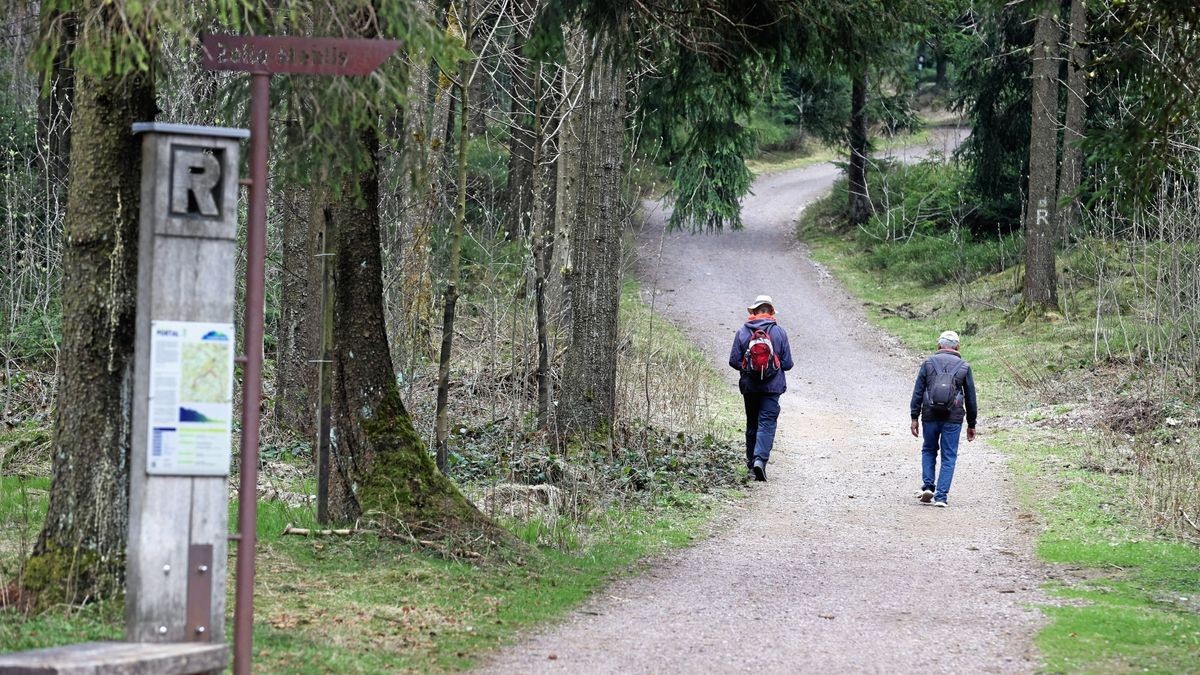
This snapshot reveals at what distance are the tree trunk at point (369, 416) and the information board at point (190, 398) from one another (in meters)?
3.66

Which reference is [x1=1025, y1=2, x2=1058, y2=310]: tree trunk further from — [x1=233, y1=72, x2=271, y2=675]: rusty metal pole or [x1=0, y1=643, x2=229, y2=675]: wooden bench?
[x1=0, y1=643, x2=229, y2=675]: wooden bench

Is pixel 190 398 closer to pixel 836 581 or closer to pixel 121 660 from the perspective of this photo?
pixel 121 660

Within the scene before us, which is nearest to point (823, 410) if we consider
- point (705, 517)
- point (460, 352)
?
point (460, 352)

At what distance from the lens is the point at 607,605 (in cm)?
824

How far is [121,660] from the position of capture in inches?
176

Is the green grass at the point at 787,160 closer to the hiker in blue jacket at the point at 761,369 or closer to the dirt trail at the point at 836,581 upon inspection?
the dirt trail at the point at 836,581

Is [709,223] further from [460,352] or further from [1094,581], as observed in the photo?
[1094,581]

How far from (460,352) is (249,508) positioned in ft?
39.0

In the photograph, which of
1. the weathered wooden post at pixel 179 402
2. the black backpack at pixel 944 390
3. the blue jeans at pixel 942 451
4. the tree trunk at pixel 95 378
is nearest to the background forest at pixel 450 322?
the tree trunk at pixel 95 378

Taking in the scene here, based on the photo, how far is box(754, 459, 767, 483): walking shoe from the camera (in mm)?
14164

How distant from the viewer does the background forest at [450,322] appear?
6469mm

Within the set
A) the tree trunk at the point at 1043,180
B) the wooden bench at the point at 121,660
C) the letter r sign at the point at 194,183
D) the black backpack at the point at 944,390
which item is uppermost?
the tree trunk at the point at 1043,180

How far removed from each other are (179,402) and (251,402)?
10.4 inches

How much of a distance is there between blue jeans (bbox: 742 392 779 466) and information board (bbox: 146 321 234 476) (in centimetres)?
965
